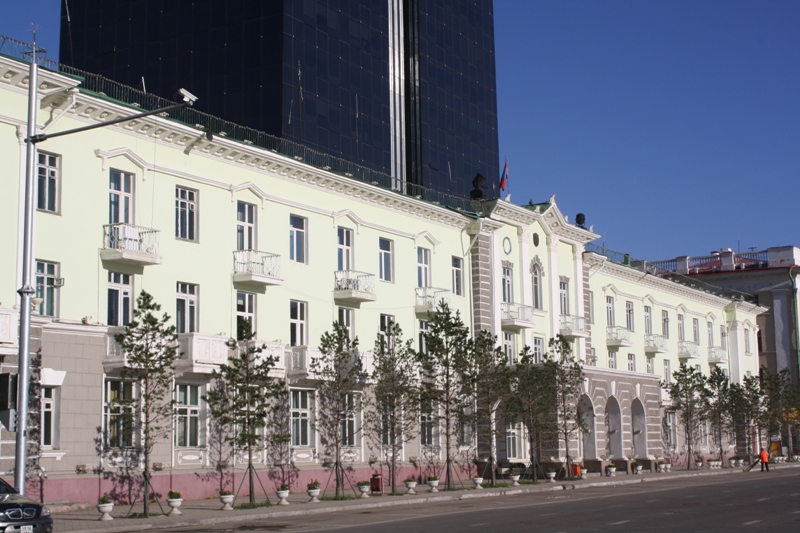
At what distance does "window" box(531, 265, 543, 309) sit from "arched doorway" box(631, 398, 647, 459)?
10.5 meters

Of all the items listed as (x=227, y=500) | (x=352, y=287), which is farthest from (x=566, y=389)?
(x=227, y=500)

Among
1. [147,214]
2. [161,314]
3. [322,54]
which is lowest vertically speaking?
[161,314]

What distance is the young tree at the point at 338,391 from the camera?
38.8 meters

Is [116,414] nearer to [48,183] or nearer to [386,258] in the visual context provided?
[48,183]

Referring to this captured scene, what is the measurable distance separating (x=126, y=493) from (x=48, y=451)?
3.39 meters

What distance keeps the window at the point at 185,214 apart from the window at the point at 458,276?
16770 millimetres

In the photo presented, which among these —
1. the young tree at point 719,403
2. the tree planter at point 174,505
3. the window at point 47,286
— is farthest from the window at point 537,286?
the window at point 47,286

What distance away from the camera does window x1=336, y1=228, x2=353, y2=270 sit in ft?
145

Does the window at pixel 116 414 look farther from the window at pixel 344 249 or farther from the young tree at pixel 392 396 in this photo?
the window at pixel 344 249

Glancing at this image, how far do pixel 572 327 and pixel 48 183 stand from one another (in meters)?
33.4

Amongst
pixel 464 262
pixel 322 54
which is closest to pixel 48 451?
pixel 464 262

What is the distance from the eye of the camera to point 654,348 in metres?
70.6

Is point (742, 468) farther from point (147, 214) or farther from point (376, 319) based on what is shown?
point (147, 214)

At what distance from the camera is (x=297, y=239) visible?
1660 inches
